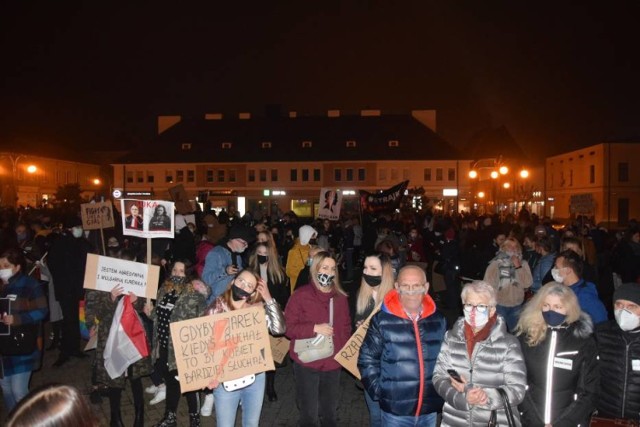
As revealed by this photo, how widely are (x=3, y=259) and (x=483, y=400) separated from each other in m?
5.05

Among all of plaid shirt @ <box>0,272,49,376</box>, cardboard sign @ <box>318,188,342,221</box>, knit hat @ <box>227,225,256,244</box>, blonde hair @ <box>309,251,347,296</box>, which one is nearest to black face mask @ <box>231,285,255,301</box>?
blonde hair @ <box>309,251,347,296</box>

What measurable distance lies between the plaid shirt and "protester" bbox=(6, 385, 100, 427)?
443 cm

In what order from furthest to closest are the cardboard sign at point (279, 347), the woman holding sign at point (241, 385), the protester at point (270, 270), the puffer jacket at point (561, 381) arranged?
the protester at point (270, 270), the cardboard sign at point (279, 347), the woman holding sign at point (241, 385), the puffer jacket at point (561, 381)

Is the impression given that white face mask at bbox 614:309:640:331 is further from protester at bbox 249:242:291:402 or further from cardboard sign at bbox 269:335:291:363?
protester at bbox 249:242:291:402

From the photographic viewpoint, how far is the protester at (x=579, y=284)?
622 centimetres

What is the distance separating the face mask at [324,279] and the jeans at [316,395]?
0.80 meters

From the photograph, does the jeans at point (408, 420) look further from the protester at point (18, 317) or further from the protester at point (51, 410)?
the protester at point (18, 317)

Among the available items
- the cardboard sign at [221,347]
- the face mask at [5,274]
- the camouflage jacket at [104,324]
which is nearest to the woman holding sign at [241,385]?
the cardboard sign at [221,347]

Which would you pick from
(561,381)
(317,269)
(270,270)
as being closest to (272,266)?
(270,270)

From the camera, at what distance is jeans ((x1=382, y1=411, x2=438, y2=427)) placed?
4.65 meters

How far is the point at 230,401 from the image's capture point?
532cm

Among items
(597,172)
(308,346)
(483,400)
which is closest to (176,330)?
(308,346)

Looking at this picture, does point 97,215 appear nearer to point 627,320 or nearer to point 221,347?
point 221,347

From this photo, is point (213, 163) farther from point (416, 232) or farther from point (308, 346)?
point (308, 346)
